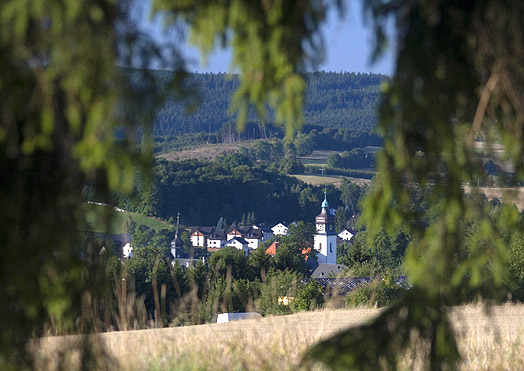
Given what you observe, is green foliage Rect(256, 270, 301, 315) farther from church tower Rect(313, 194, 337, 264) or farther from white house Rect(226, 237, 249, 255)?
white house Rect(226, 237, 249, 255)

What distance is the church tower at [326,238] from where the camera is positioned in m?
133

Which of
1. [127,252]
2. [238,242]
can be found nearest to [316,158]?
[238,242]

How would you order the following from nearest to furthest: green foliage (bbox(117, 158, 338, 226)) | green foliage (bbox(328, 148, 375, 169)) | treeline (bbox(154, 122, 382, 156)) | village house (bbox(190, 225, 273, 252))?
village house (bbox(190, 225, 273, 252))
green foliage (bbox(117, 158, 338, 226))
green foliage (bbox(328, 148, 375, 169))
treeline (bbox(154, 122, 382, 156))

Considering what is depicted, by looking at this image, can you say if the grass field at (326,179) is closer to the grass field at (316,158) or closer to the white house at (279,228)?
the white house at (279,228)

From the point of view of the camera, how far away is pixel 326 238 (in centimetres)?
13375

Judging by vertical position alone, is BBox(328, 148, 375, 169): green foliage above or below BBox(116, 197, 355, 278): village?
above

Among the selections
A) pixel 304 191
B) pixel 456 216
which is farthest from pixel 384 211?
pixel 304 191

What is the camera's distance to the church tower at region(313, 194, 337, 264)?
133 m

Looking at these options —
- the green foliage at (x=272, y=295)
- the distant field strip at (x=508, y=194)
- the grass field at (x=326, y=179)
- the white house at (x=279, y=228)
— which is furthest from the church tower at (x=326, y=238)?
the distant field strip at (x=508, y=194)

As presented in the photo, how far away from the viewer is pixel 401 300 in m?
3.58

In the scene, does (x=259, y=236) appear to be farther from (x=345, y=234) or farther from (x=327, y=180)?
(x=327, y=180)

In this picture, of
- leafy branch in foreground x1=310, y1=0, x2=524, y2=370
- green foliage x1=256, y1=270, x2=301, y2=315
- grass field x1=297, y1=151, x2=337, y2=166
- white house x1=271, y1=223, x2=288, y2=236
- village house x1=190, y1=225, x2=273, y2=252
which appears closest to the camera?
leafy branch in foreground x1=310, y1=0, x2=524, y2=370

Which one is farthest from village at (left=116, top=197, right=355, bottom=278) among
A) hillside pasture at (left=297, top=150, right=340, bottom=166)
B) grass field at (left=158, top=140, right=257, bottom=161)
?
hillside pasture at (left=297, top=150, right=340, bottom=166)

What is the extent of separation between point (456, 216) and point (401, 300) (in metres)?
0.50
